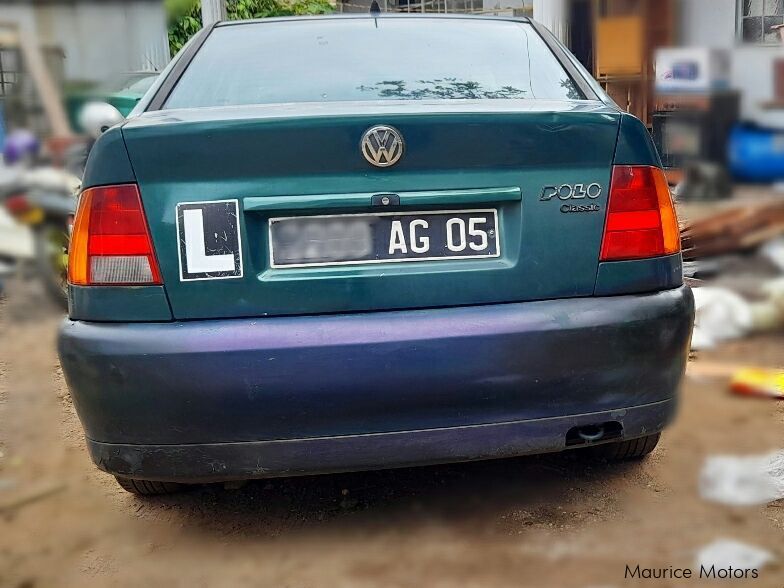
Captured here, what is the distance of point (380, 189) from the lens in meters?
1.95

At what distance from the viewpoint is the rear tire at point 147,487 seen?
2490 mm

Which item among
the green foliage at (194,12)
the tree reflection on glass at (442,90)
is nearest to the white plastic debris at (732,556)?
the tree reflection on glass at (442,90)

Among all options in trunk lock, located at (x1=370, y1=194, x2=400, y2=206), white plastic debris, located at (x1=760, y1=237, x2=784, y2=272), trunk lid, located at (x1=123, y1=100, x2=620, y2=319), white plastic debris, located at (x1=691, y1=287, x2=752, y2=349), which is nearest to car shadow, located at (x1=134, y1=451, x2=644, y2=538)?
trunk lid, located at (x1=123, y1=100, x2=620, y2=319)

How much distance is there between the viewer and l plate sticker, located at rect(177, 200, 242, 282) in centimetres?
192

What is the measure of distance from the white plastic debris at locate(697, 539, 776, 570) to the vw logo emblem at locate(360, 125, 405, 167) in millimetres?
1293

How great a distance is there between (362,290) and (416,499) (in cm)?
85

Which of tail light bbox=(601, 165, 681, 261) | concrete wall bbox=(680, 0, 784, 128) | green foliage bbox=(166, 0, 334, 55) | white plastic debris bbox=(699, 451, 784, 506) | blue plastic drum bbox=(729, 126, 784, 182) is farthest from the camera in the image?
green foliage bbox=(166, 0, 334, 55)

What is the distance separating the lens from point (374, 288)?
194cm

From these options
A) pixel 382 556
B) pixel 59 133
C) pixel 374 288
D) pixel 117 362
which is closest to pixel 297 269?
pixel 374 288

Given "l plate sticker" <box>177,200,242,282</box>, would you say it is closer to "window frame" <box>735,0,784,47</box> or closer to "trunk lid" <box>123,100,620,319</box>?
"trunk lid" <box>123,100,620,319</box>

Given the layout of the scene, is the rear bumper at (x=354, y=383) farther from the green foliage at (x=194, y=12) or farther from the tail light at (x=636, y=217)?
the green foliage at (x=194, y=12)

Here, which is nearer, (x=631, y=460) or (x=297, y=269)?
(x=297, y=269)

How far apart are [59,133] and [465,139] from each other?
17.6ft

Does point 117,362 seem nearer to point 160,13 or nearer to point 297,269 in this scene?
point 297,269
